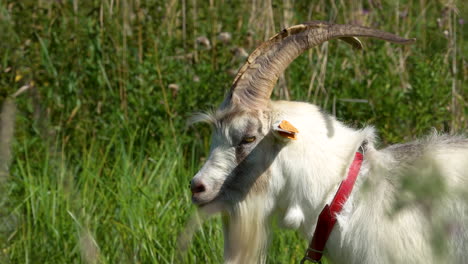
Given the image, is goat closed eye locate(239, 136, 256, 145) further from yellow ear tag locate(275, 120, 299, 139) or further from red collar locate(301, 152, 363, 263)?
red collar locate(301, 152, 363, 263)

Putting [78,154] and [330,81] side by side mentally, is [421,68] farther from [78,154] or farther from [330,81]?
[78,154]

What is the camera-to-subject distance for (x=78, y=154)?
→ 5.59 meters

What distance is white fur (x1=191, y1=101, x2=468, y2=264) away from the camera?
2.88 m

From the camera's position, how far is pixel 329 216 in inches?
117

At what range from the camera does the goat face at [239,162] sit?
3.11 m

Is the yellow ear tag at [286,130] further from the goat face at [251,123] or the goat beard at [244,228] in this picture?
the goat beard at [244,228]

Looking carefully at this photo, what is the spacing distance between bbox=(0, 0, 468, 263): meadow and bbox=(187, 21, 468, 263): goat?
1.09 m

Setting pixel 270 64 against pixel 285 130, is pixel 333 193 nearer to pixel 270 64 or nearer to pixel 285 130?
pixel 285 130

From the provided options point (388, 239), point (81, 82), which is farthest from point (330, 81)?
point (388, 239)

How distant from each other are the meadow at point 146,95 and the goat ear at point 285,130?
1.32 meters

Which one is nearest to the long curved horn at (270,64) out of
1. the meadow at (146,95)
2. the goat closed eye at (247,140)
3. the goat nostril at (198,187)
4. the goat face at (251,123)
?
the goat face at (251,123)

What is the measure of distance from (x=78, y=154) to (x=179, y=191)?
44.7 inches

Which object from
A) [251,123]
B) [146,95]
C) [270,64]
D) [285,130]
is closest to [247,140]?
[251,123]

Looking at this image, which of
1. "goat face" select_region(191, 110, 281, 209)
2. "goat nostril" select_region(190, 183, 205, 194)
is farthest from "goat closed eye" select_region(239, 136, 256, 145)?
"goat nostril" select_region(190, 183, 205, 194)
